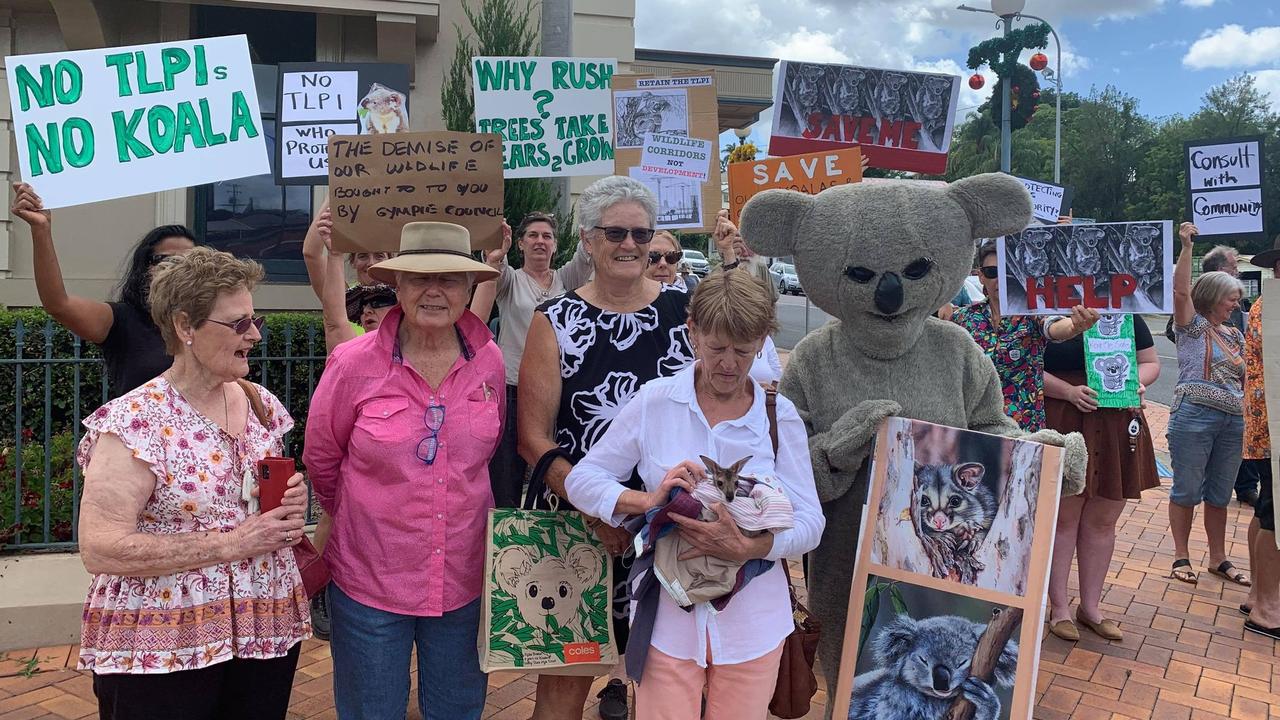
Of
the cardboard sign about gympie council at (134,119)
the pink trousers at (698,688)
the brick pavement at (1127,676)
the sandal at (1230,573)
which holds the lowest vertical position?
the brick pavement at (1127,676)

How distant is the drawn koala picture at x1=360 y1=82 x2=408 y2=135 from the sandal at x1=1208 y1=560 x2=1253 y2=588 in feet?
17.3

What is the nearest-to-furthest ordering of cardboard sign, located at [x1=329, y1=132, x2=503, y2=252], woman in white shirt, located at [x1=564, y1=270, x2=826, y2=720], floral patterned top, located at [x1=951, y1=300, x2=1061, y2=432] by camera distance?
1. woman in white shirt, located at [x1=564, y1=270, x2=826, y2=720]
2. cardboard sign, located at [x1=329, y1=132, x2=503, y2=252]
3. floral patterned top, located at [x1=951, y1=300, x2=1061, y2=432]

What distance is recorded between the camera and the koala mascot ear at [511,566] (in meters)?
2.44

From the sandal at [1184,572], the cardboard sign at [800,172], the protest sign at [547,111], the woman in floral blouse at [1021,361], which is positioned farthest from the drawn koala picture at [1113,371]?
the protest sign at [547,111]

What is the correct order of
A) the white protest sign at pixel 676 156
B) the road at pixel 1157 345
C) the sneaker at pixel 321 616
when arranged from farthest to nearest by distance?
the road at pixel 1157 345 < the white protest sign at pixel 676 156 < the sneaker at pixel 321 616

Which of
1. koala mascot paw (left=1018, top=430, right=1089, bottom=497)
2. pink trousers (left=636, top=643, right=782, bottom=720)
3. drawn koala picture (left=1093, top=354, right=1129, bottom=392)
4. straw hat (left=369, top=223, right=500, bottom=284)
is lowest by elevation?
pink trousers (left=636, top=643, right=782, bottom=720)

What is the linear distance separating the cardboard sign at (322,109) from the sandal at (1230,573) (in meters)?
5.26

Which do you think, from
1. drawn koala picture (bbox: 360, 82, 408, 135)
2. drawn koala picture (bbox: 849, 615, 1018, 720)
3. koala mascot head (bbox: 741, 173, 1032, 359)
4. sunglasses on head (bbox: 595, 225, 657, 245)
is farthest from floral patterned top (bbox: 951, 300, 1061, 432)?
drawn koala picture (bbox: 360, 82, 408, 135)

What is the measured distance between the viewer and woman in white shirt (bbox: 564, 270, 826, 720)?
2.21 m

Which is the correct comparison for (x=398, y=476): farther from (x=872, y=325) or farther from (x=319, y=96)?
(x=319, y=96)

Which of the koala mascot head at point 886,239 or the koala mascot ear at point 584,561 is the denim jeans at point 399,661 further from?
the koala mascot head at point 886,239

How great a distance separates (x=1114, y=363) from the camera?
171 inches

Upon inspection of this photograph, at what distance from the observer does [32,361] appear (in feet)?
13.7

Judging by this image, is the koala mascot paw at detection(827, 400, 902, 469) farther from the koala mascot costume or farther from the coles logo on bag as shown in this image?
the coles logo on bag
